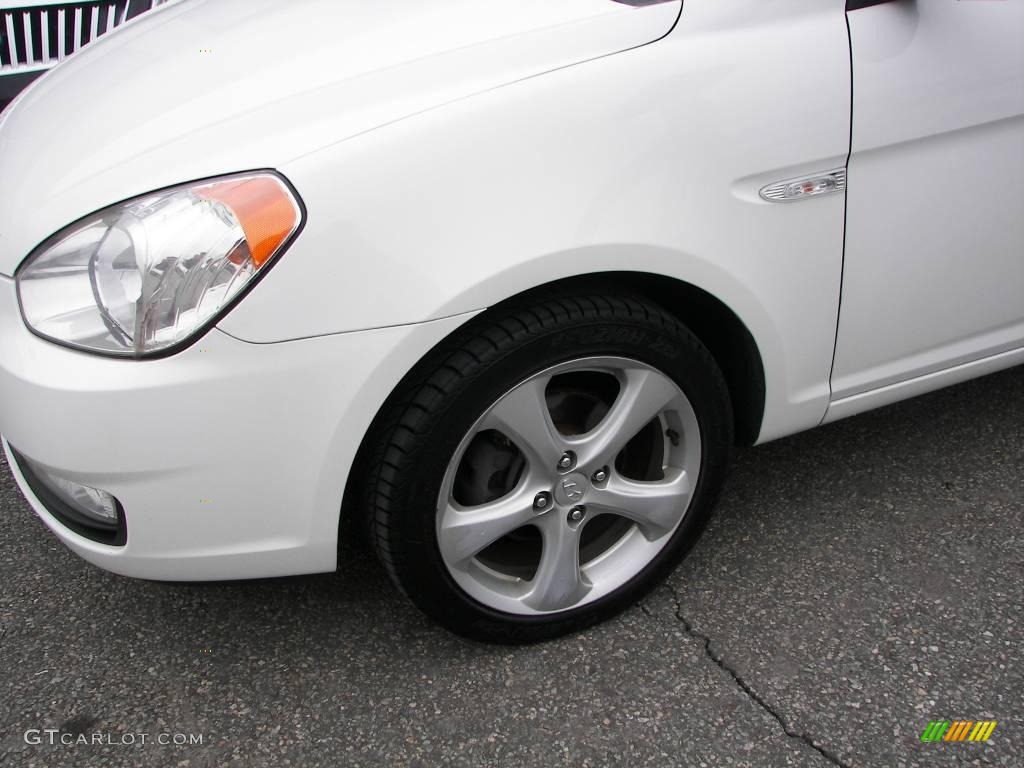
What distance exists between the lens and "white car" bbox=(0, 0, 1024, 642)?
1.49 meters

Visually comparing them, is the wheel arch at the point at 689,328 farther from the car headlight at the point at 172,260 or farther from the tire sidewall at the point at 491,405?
the car headlight at the point at 172,260

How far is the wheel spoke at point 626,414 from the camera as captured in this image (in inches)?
71.5

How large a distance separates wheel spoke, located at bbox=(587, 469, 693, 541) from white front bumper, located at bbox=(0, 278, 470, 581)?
20.6 inches

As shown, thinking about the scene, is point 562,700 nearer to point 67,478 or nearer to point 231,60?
point 67,478

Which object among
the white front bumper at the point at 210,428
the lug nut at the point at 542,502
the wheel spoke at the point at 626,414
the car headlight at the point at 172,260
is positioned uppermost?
the car headlight at the point at 172,260

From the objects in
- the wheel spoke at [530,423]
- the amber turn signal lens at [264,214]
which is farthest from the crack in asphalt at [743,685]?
the amber turn signal lens at [264,214]

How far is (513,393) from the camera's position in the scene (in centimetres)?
169

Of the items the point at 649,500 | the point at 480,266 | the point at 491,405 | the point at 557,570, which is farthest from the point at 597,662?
the point at 480,266

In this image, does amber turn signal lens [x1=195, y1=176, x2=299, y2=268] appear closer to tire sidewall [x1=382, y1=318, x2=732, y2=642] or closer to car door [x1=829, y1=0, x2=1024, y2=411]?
tire sidewall [x1=382, y1=318, x2=732, y2=642]

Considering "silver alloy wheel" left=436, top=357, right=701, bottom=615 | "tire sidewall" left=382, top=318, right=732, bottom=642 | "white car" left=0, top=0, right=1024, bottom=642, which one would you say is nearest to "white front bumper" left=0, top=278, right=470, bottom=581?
"white car" left=0, top=0, right=1024, bottom=642

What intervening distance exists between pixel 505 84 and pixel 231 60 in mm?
547

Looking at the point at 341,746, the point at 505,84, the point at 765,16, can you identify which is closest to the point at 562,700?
the point at 341,746

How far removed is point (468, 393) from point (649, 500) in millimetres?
503

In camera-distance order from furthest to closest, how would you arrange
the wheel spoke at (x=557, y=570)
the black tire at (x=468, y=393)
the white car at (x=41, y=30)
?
the white car at (x=41, y=30) → the wheel spoke at (x=557, y=570) → the black tire at (x=468, y=393)
